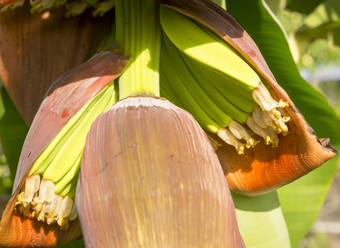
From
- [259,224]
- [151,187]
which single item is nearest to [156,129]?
[151,187]

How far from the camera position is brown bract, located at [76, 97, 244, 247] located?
0.33 metres

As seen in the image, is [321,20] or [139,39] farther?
[321,20]

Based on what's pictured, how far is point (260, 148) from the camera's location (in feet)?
1.50

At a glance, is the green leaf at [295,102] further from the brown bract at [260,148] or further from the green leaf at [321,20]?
the green leaf at [321,20]

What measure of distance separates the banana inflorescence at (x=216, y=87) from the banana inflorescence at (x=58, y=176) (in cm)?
8

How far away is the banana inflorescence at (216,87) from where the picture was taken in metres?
0.39

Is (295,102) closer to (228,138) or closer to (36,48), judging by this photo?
(228,138)

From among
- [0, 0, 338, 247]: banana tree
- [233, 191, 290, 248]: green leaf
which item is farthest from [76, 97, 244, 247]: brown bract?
[233, 191, 290, 248]: green leaf

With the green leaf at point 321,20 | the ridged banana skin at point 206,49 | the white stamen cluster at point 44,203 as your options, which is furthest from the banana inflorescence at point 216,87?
the green leaf at point 321,20

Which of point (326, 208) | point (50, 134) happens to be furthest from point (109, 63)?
point (326, 208)

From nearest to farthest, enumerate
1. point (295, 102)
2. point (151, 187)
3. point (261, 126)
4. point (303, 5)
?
point (151, 187) → point (261, 126) → point (295, 102) → point (303, 5)

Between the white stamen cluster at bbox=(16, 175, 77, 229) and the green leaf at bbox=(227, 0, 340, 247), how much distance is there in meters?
0.25

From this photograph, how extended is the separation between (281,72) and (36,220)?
28 centimetres

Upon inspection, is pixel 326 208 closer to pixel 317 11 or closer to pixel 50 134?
pixel 317 11
